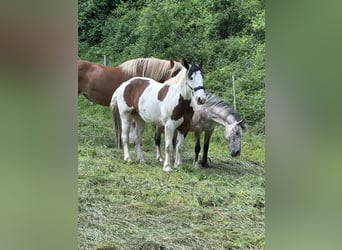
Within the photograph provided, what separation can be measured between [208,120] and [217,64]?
28 cm

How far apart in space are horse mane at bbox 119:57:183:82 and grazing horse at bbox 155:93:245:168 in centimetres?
22

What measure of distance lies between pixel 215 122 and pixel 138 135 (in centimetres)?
Result: 39

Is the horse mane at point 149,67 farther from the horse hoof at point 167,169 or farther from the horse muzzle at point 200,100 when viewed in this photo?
the horse hoof at point 167,169

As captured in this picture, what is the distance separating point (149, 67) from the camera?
95.7 inches

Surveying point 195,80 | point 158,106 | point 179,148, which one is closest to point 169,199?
point 179,148

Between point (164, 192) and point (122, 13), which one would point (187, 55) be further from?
point (164, 192)

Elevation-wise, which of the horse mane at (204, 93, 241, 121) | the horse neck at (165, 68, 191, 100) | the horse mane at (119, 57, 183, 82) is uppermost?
the horse mane at (119, 57, 183, 82)

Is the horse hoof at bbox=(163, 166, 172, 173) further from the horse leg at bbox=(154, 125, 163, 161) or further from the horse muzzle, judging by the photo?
the horse muzzle

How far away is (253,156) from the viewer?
92.2 inches

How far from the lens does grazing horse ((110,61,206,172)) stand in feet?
7.97

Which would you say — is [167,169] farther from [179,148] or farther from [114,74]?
[114,74]

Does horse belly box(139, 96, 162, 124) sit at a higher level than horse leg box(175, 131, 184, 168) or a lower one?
higher

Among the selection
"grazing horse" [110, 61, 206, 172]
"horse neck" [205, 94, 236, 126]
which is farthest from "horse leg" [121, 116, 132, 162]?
"horse neck" [205, 94, 236, 126]
